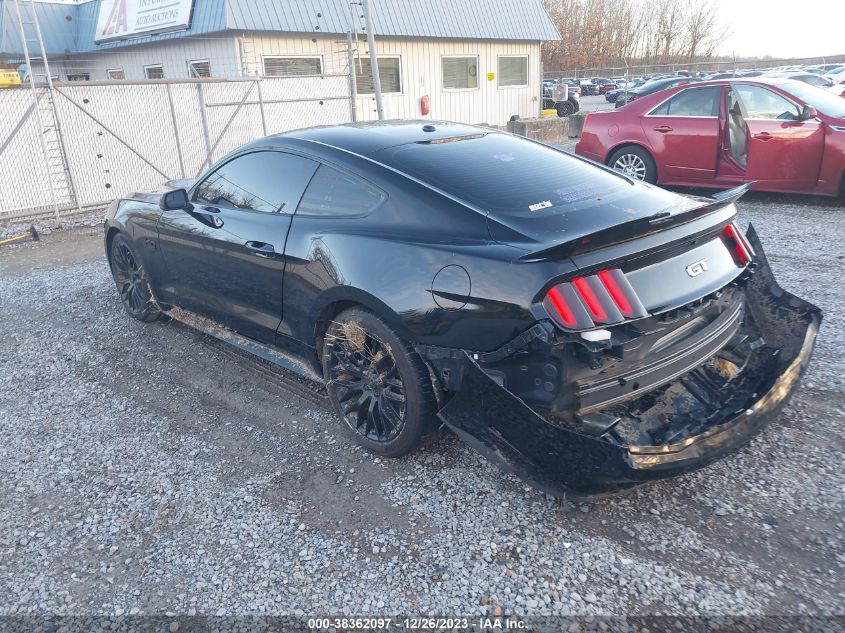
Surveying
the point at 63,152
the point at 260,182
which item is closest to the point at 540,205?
the point at 260,182

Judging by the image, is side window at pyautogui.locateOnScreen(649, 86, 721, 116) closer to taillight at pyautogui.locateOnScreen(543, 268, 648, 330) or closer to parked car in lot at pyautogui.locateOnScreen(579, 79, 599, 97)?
taillight at pyautogui.locateOnScreen(543, 268, 648, 330)

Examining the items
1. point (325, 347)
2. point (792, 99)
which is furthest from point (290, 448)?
point (792, 99)

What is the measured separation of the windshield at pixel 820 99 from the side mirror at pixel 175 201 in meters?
7.33

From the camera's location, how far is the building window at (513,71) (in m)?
20.0

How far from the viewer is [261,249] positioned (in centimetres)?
371

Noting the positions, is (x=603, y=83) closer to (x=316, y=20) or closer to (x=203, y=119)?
(x=316, y=20)

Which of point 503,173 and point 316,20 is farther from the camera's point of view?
point 316,20

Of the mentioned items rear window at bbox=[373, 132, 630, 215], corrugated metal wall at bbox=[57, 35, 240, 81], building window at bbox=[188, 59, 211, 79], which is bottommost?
rear window at bbox=[373, 132, 630, 215]

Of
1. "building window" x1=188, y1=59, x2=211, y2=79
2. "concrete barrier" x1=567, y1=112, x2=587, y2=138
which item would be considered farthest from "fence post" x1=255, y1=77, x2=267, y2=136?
"concrete barrier" x1=567, y1=112, x2=587, y2=138

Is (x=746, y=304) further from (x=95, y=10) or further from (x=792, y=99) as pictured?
(x=95, y=10)

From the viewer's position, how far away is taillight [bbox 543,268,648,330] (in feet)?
8.20

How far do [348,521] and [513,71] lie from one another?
19.7 meters

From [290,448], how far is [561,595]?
1677 mm

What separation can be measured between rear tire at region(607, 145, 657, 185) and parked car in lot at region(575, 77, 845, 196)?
0.05 ft
